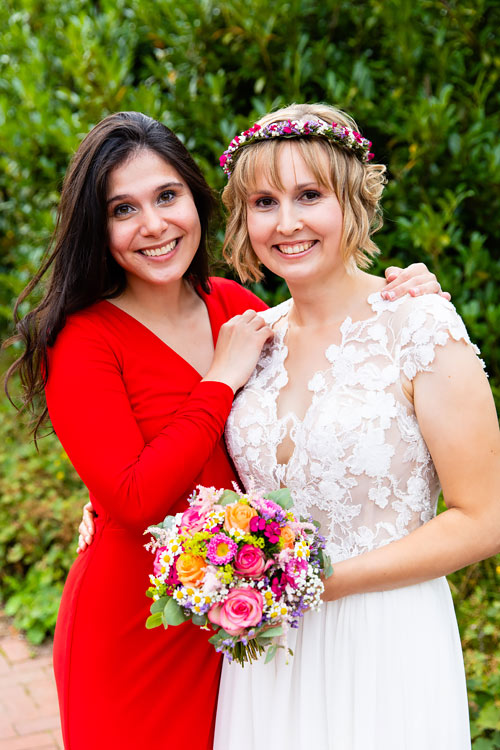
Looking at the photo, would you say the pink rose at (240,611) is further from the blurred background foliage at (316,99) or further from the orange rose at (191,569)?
the blurred background foliage at (316,99)

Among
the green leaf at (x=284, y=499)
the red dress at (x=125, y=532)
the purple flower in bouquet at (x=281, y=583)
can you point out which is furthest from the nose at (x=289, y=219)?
the purple flower in bouquet at (x=281, y=583)

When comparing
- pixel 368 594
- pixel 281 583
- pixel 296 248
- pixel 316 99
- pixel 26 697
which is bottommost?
pixel 26 697

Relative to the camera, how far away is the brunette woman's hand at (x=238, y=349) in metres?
2.48

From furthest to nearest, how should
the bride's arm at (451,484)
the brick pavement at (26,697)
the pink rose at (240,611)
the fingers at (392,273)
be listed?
the brick pavement at (26,697)
the fingers at (392,273)
the bride's arm at (451,484)
the pink rose at (240,611)

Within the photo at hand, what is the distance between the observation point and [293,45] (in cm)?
431

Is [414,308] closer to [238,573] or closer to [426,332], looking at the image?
[426,332]

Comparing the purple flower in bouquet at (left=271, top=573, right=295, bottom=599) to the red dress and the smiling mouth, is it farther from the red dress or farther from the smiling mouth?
the smiling mouth

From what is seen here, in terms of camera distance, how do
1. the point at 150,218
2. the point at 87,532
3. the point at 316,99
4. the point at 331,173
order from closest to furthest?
the point at 331,173, the point at 150,218, the point at 87,532, the point at 316,99

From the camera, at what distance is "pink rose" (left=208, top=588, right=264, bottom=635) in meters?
1.79

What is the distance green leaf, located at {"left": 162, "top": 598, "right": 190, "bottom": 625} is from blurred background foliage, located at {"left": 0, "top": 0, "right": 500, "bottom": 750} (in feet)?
5.68

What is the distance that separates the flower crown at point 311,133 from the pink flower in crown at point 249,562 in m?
1.17

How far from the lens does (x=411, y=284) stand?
7.50ft

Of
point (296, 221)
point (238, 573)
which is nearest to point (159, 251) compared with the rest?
point (296, 221)

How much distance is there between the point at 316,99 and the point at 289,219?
232 cm
